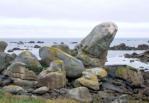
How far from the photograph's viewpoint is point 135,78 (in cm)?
2345

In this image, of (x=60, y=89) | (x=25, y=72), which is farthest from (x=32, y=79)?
(x=60, y=89)

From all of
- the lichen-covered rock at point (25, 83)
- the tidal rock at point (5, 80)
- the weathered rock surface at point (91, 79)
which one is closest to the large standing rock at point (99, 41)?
the weathered rock surface at point (91, 79)

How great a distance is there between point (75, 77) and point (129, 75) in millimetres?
4641

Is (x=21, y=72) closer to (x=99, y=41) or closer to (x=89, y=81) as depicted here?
(x=89, y=81)

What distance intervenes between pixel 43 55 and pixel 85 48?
4662mm

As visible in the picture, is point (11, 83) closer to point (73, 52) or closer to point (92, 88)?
point (92, 88)

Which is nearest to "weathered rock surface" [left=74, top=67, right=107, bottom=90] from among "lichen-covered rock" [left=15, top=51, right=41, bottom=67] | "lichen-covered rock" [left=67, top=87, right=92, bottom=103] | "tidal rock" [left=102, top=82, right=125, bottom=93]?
"tidal rock" [left=102, top=82, right=125, bottom=93]

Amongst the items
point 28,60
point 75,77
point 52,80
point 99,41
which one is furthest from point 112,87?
point 28,60

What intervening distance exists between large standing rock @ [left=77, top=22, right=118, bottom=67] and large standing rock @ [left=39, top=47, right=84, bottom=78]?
3.73 meters

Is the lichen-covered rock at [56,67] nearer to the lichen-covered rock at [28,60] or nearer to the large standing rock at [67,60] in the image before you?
the large standing rock at [67,60]

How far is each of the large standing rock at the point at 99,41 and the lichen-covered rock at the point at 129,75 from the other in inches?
122

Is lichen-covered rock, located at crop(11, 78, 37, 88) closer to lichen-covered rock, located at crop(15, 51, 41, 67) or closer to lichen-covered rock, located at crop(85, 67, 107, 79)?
lichen-covered rock, located at crop(15, 51, 41, 67)

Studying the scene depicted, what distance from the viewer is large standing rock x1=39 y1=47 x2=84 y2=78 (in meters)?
21.8

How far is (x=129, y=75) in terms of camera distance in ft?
76.9
